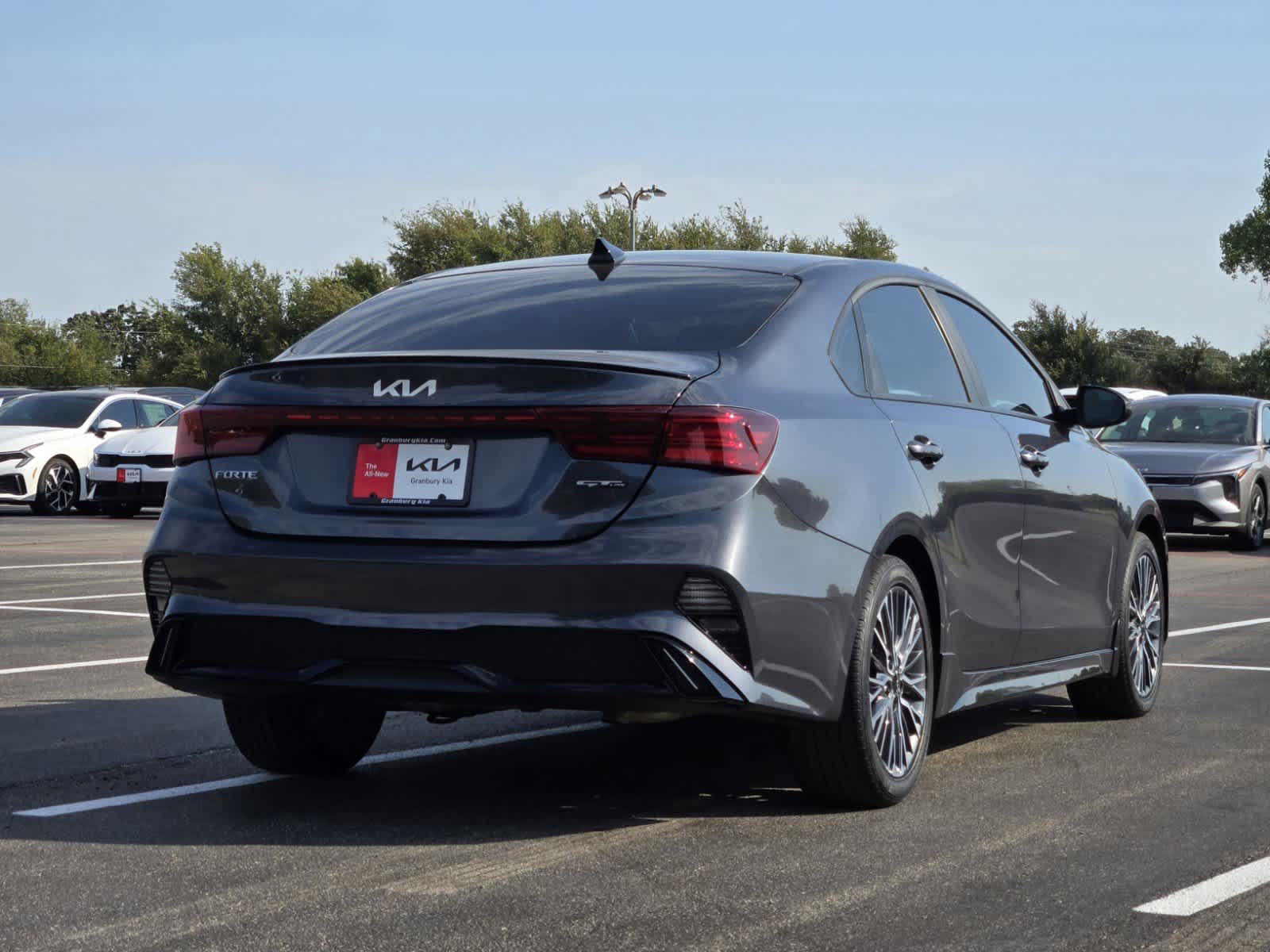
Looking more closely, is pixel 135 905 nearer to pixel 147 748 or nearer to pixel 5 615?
pixel 147 748

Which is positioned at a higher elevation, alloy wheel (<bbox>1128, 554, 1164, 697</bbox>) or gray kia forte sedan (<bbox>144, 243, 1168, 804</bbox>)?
gray kia forte sedan (<bbox>144, 243, 1168, 804</bbox>)

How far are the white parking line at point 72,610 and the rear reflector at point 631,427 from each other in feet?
21.8

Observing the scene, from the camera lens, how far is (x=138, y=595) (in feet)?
41.6

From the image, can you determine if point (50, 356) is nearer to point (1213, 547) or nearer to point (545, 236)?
point (545, 236)

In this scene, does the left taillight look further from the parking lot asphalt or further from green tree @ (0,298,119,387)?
green tree @ (0,298,119,387)

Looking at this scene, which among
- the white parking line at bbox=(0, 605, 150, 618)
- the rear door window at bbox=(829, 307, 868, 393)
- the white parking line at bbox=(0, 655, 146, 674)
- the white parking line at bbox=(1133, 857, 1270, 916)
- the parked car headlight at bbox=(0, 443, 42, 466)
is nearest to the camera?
the white parking line at bbox=(1133, 857, 1270, 916)

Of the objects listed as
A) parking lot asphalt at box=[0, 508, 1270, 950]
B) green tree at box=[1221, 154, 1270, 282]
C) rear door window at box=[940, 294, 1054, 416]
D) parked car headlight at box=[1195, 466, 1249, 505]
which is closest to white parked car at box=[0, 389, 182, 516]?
parked car headlight at box=[1195, 466, 1249, 505]

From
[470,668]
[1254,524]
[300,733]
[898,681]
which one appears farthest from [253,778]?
[1254,524]

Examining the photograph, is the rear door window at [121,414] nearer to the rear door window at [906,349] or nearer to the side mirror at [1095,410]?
the side mirror at [1095,410]

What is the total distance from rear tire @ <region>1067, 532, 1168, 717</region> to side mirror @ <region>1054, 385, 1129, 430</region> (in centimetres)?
62

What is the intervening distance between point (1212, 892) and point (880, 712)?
1.19 meters

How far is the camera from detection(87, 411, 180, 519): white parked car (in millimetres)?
23969

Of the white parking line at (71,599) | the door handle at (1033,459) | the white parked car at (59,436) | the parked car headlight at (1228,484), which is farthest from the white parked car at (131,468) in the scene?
the door handle at (1033,459)

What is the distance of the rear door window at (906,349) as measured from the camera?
594cm
